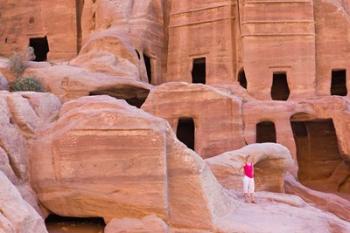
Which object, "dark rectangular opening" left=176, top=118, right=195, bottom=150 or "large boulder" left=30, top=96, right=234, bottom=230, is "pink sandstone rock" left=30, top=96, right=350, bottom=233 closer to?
"large boulder" left=30, top=96, right=234, bottom=230

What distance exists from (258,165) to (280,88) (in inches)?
360

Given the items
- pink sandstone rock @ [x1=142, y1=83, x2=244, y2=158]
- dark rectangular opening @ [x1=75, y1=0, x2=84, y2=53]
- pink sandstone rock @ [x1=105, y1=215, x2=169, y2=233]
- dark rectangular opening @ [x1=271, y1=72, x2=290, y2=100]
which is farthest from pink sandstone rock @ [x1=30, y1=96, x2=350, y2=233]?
dark rectangular opening @ [x1=75, y1=0, x2=84, y2=53]

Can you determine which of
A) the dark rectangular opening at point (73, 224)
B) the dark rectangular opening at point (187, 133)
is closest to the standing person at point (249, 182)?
the dark rectangular opening at point (73, 224)

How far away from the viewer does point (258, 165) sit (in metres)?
13.2

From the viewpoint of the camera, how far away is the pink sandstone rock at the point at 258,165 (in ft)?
38.2

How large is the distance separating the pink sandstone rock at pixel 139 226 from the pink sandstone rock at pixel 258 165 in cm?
383

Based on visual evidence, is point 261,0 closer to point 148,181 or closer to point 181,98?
point 181,98

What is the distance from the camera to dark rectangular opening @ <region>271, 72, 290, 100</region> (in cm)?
2152

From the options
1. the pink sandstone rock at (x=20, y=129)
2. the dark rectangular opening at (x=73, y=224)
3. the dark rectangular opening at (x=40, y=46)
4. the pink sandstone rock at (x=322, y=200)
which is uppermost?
the dark rectangular opening at (x=40, y=46)

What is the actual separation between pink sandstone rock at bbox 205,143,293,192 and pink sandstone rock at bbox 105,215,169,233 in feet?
12.6

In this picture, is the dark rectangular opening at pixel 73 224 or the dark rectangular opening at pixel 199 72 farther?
the dark rectangular opening at pixel 199 72

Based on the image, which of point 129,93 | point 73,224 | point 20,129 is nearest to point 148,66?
point 129,93

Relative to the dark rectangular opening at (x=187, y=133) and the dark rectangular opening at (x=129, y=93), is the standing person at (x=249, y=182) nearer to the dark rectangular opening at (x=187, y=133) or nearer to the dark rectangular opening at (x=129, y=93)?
the dark rectangular opening at (x=129, y=93)

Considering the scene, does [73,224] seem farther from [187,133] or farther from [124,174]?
[187,133]
